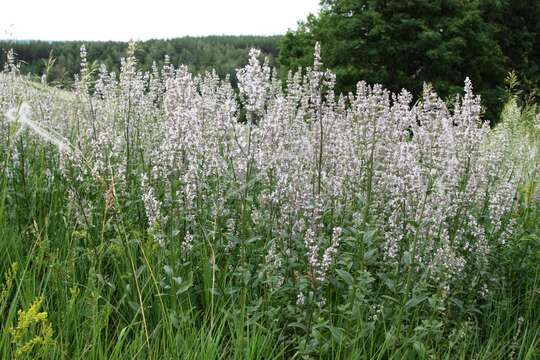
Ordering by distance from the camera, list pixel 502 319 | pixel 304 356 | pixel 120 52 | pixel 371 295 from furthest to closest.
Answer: pixel 120 52 → pixel 502 319 → pixel 371 295 → pixel 304 356

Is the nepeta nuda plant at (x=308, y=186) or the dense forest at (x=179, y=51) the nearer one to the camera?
the nepeta nuda plant at (x=308, y=186)

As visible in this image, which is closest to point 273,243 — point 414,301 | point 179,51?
point 414,301

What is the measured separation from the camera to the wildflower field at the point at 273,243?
3.20 m

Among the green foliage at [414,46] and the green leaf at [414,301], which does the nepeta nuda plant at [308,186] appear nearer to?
A: the green leaf at [414,301]

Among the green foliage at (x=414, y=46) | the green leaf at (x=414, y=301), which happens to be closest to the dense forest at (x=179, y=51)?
the green foliage at (x=414, y=46)

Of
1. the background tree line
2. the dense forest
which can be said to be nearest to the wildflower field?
the background tree line

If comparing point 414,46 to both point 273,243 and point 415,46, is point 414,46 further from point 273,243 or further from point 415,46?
point 273,243

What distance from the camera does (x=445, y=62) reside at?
26375 millimetres

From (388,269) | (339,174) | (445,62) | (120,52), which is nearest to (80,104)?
(339,174)

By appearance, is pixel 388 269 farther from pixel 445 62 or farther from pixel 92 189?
pixel 445 62

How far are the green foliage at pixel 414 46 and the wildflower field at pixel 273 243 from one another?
21680 millimetres

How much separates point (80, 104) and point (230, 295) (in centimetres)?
329

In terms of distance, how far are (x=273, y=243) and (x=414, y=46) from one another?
945 inches

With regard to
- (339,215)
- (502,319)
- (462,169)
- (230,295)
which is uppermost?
(462,169)
